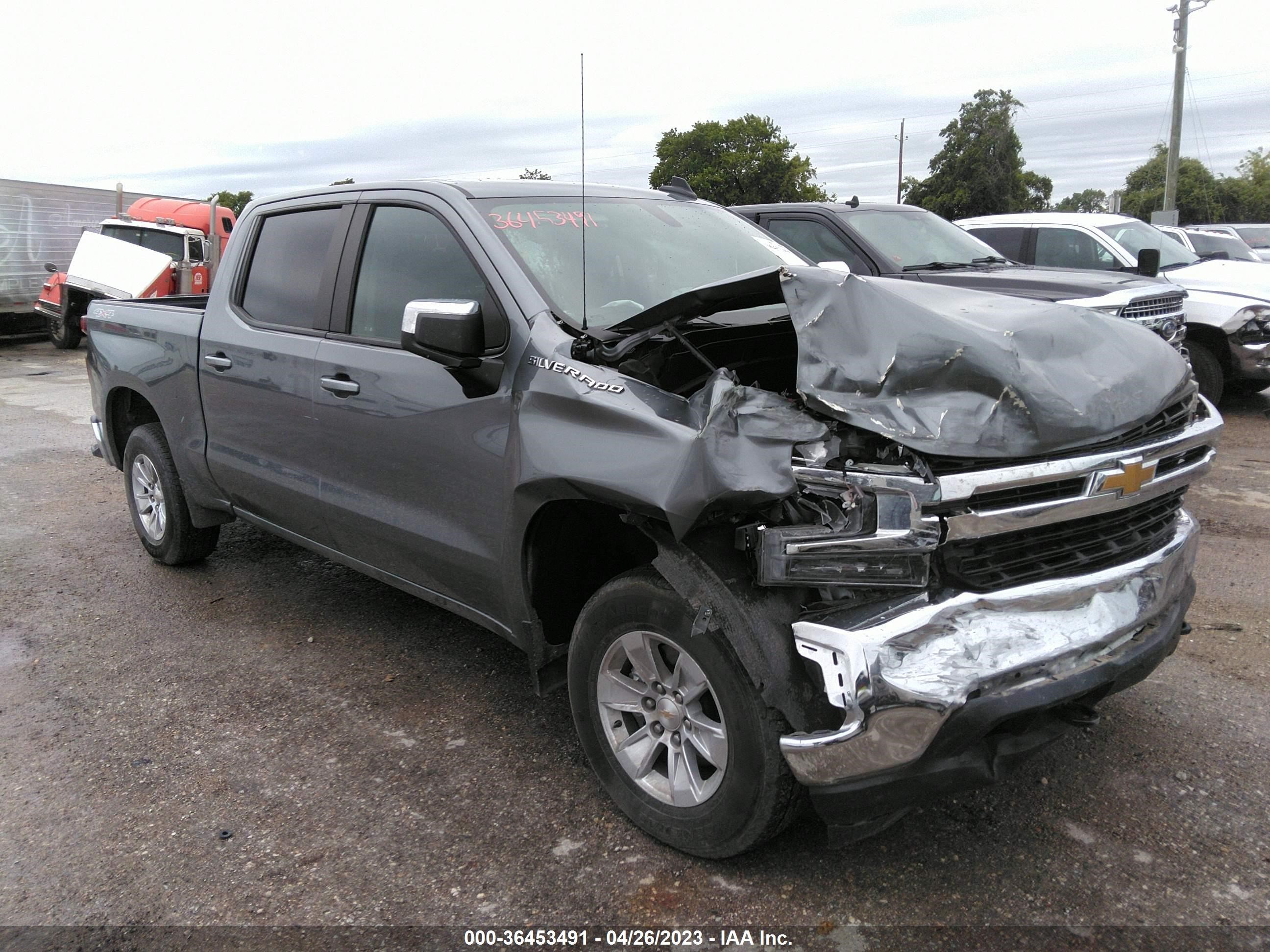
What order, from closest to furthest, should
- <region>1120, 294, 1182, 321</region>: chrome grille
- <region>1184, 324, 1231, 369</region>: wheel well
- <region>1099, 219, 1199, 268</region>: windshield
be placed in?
<region>1120, 294, 1182, 321</region>: chrome grille < <region>1184, 324, 1231, 369</region>: wheel well < <region>1099, 219, 1199, 268</region>: windshield

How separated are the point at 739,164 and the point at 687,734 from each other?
53.4 meters

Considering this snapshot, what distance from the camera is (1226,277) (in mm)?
9609

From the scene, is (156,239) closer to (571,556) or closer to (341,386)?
(341,386)

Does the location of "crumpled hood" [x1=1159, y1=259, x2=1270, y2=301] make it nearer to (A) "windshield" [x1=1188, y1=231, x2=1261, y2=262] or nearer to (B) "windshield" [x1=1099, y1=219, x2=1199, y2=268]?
(B) "windshield" [x1=1099, y1=219, x2=1199, y2=268]

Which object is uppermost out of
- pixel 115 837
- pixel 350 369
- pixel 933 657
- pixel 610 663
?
pixel 350 369

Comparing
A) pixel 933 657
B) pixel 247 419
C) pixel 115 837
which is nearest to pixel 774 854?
pixel 933 657

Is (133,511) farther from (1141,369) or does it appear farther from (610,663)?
(1141,369)

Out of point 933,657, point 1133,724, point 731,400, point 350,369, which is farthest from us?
point 350,369

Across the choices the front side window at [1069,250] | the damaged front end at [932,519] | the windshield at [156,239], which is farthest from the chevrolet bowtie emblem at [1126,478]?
the windshield at [156,239]

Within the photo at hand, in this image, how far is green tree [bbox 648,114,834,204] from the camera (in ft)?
172

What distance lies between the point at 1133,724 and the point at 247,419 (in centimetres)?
370

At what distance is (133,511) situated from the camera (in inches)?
221

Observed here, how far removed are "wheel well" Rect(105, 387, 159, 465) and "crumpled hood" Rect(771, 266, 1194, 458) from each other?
13.8 ft

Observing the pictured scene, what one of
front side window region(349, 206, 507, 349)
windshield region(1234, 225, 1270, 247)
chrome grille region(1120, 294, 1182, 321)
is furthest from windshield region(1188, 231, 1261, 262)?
front side window region(349, 206, 507, 349)
